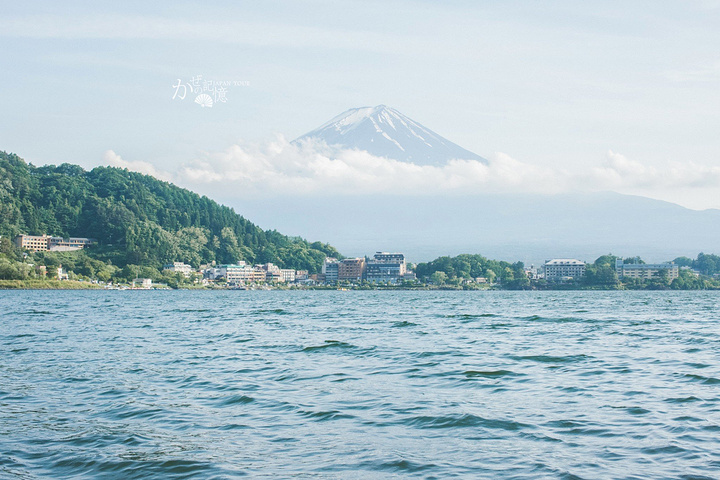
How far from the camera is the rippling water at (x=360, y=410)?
11.3 m

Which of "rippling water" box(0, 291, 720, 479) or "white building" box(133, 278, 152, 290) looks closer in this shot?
"rippling water" box(0, 291, 720, 479)

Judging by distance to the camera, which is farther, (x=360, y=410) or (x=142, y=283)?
(x=142, y=283)

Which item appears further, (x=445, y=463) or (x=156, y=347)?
(x=156, y=347)

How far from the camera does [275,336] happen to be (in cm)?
3475

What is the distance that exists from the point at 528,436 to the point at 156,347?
19.6 metres

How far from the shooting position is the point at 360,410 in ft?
50.5

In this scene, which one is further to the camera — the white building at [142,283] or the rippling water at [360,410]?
the white building at [142,283]

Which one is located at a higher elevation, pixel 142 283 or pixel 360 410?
pixel 360 410

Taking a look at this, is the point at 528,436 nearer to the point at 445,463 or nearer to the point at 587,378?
the point at 445,463

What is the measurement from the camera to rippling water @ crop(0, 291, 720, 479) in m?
11.3

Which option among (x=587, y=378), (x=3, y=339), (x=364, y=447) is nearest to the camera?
(x=364, y=447)

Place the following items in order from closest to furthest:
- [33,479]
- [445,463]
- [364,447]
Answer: [33,479], [445,463], [364,447]

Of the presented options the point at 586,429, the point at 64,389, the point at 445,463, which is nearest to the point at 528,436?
the point at 586,429

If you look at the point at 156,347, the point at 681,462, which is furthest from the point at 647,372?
the point at 156,347
